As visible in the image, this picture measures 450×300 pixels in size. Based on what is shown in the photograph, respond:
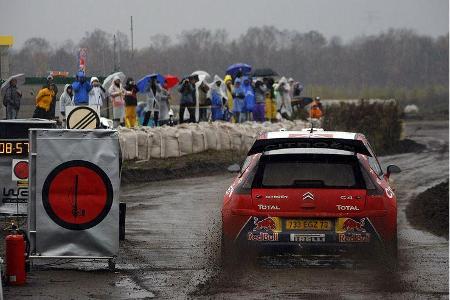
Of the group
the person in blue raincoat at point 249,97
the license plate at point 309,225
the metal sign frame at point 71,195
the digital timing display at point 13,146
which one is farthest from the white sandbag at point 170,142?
the metal sign frame at point 71,195

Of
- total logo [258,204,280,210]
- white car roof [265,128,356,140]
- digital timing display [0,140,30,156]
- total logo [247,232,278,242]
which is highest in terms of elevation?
white car roof [265,128,356,140]

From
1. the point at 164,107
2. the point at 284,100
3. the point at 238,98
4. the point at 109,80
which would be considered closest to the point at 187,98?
the point at 164,107

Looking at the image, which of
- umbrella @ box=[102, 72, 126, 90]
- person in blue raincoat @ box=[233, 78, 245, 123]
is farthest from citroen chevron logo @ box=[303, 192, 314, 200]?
person in blue raincoat @ box=[233, 78, 245, 123]

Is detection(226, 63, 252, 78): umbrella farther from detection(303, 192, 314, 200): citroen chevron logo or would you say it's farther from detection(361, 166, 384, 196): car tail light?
Result: detection(303, 192, 314, 200): citroen chevron logo

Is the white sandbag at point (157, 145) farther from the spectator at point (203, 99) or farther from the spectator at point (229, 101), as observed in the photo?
the spectator at point (229, 101)

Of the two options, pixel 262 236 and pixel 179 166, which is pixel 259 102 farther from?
pixel 262 236

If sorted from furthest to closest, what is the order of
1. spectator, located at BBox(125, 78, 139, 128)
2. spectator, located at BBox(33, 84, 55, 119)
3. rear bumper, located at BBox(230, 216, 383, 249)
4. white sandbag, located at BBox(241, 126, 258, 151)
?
1. white sandbag, located at BBox(241, 126, 258, 151)
2. spectator, located at BBox(125, 78, 139, 128)
3. spectator, located at BBox(33, 84, 55, 119)
4. rear bumper, located at BBox(230, 216, 383, 249)

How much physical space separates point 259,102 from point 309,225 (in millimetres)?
28981

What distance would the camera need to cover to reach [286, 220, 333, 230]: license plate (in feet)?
42.9

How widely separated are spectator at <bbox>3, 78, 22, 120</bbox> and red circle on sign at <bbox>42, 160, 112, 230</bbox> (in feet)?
55.3

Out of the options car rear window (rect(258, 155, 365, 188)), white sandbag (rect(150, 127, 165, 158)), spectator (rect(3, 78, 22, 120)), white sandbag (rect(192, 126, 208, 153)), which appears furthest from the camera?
white sandbag (rect(192, 126, 208, 153))

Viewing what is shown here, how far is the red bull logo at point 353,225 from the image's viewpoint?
1306 centimetres

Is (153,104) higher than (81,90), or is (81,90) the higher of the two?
(81,90)

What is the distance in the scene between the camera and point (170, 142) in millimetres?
32125
